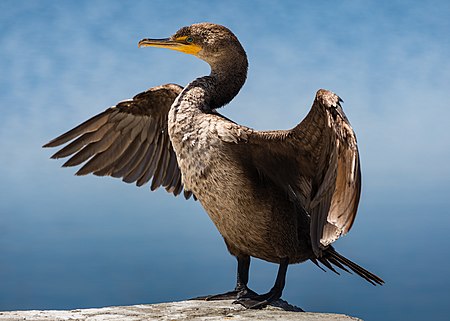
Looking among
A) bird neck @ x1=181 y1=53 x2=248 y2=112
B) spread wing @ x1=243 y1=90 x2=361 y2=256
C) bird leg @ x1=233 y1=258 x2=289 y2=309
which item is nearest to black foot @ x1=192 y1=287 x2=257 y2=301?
bird leg @ x1=233 y1=258 x2=289 y2=309

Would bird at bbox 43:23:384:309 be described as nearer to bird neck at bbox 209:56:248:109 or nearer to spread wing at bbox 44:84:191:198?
bird neck at bbox 209:56:248:109

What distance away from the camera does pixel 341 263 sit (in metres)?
4.30

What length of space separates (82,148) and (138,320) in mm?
1729

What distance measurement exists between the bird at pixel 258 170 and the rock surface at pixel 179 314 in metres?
0.12

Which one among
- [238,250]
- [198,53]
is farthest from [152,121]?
[238,250]

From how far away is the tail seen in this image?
425 cm

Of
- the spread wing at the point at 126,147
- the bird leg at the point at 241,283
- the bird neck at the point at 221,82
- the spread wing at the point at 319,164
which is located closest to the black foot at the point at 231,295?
the bird leg at the point at 241,283

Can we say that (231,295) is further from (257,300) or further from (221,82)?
(221,82)

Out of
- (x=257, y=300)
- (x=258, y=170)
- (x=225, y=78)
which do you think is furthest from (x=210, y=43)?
(x=257, y=300)

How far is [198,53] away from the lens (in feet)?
14.4

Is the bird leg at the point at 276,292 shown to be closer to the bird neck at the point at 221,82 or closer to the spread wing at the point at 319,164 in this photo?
the spread wing at the point at 319,164

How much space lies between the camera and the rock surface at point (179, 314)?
376 centimetres

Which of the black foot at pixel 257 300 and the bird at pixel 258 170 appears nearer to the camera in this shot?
the bird at pixel 258 170

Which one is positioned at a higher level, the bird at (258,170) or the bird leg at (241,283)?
the bird at (258,170)
